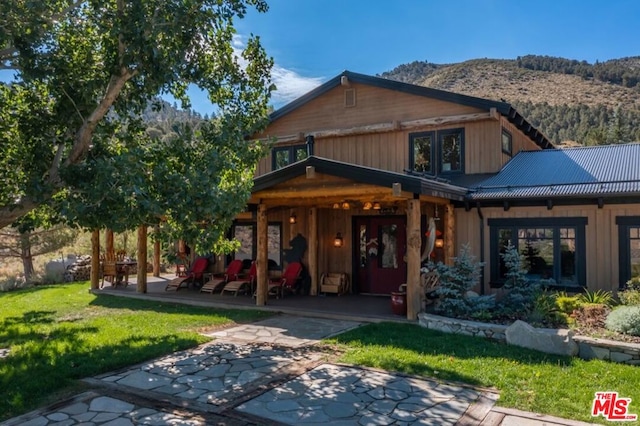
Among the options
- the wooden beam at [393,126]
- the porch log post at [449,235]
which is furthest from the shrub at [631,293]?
the wooden beam at [393,126]

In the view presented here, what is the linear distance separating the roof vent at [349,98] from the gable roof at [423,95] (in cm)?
34

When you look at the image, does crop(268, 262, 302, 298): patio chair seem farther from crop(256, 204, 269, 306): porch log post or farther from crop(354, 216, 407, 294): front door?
crop(354, 216, 407, 294): front door

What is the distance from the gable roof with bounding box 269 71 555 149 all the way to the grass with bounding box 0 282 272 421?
7.40m

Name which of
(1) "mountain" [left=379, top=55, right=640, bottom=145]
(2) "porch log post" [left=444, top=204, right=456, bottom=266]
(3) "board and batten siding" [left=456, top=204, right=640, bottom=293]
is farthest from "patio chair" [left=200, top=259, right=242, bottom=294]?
(1) "mountain" [left=379, top=55, right=640, bottom=145]

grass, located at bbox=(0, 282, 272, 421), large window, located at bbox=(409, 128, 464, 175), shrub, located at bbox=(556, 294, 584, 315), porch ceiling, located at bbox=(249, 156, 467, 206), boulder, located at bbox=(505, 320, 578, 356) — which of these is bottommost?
grass, located at bbox=(0, 282, 272, 421)

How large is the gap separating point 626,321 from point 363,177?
5130 mm

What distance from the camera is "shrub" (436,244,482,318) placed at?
9234mm

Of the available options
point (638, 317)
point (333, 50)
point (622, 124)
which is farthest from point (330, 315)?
point (622, 124)

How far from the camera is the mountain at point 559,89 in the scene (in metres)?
50.8

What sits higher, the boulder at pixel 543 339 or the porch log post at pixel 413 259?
the porch log post at pixel 413 259

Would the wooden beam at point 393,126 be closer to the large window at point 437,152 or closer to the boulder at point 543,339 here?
the large window at point 437,152

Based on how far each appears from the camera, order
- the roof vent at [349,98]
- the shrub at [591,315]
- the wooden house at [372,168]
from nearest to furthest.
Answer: the shrub at [591,315] → the wooden house at [372,168] → the roof vent at [349,98]

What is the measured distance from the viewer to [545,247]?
36.2 feet

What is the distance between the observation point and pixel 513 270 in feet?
33.8
